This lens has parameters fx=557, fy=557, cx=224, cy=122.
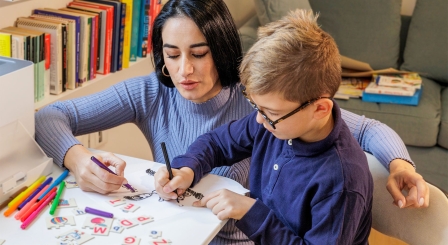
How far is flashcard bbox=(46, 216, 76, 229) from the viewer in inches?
40.8

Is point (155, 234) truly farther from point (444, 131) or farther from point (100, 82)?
point (444, 131)

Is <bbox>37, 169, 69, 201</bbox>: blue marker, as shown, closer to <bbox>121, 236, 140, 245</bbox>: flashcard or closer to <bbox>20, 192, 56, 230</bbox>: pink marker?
<bbox>20, 192, 56, 230</bbox>: pink marker

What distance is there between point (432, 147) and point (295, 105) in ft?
5.96

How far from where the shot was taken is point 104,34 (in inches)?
83.7

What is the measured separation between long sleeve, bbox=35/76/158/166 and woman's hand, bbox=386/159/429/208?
0.65 meters

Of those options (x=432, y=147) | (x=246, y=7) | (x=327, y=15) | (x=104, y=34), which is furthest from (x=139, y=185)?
(x=246, y=7)

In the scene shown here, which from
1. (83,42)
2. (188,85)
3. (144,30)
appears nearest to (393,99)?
(144,30)

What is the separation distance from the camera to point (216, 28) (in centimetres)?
134

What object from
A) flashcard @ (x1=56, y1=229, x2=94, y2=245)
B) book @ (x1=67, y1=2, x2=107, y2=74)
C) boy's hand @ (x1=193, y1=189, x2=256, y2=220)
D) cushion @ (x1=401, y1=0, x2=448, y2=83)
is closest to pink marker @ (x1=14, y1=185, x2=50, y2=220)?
flashcard @ (x1=56, y1=229, x2=94, y2=245)

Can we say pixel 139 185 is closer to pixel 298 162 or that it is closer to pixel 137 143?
pixel 298 162

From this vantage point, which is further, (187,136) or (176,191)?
(187,136)

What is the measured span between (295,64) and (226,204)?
0.30m

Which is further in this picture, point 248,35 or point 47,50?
point 248,35

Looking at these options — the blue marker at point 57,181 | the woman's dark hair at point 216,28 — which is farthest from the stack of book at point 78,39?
the blue marker at point 57,181
